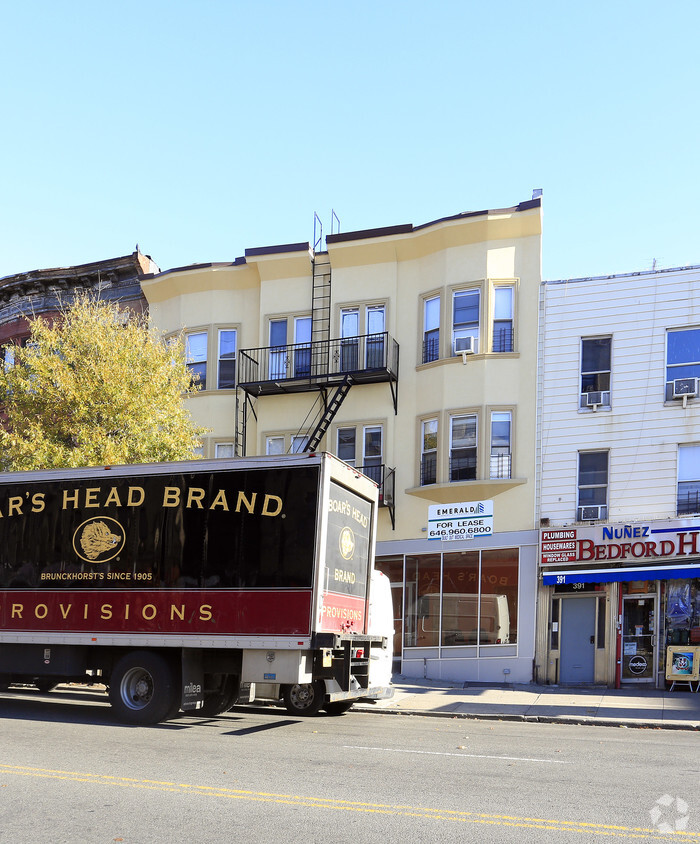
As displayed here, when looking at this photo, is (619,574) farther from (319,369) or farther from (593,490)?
(319,369)

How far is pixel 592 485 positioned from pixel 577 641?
382cm

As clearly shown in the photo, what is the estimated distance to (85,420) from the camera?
22.1 meters

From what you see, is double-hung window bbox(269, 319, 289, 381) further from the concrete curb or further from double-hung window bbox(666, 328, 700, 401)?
the concrete curb

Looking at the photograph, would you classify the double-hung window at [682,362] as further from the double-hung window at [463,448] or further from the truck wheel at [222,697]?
the truck wheel at [222,697]

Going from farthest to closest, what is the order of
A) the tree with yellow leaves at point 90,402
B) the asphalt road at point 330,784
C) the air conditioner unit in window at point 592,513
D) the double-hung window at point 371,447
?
the double-hung window at point 371,447
the air conditioner unit in window at point 592,513
the tree with yellow leaves at point 90,402
the asphalt road at point 330,784

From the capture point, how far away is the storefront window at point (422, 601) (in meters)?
25.0

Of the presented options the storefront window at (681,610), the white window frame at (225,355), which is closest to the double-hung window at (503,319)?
the storefront window at (681,610)

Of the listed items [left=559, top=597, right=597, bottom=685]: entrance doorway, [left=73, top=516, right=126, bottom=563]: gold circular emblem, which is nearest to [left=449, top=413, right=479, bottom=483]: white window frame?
[left=559, top=597, right=597, bottom=685]: entrance doorway

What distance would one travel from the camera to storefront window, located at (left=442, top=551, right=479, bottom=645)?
24359 mm

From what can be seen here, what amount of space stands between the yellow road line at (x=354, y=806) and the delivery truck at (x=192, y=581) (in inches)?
165

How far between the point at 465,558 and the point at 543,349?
5751 mm

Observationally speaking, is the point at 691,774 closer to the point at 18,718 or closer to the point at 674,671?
the point at 18,718

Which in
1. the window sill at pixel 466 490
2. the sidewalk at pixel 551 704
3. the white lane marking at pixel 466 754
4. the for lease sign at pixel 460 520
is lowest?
the sidewalk at pixel 551 704

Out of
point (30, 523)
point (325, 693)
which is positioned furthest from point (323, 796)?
point (30, 523)
